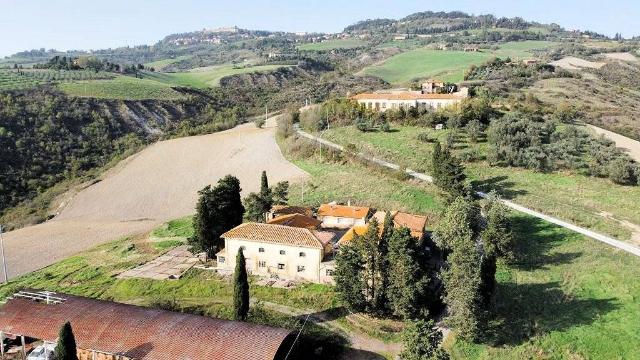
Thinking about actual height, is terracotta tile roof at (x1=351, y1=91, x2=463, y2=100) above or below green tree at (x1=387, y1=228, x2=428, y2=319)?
above

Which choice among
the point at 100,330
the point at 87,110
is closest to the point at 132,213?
the point at 100,330

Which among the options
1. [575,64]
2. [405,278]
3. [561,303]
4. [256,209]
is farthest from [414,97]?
[575,64]

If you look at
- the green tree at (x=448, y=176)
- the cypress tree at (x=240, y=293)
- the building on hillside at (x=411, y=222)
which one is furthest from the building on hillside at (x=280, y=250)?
the green tree at (x=448, y=176)

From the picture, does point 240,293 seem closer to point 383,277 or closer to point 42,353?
point 383,277

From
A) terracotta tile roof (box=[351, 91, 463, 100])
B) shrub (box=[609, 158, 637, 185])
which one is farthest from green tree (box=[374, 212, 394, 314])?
terracotta tile roof (box=[351, 91, 463, 100])

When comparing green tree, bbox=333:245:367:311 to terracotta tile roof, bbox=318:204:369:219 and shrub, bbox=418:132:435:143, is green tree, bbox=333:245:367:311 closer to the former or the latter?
terracotta tile roof, bbox=318:204:369:219
